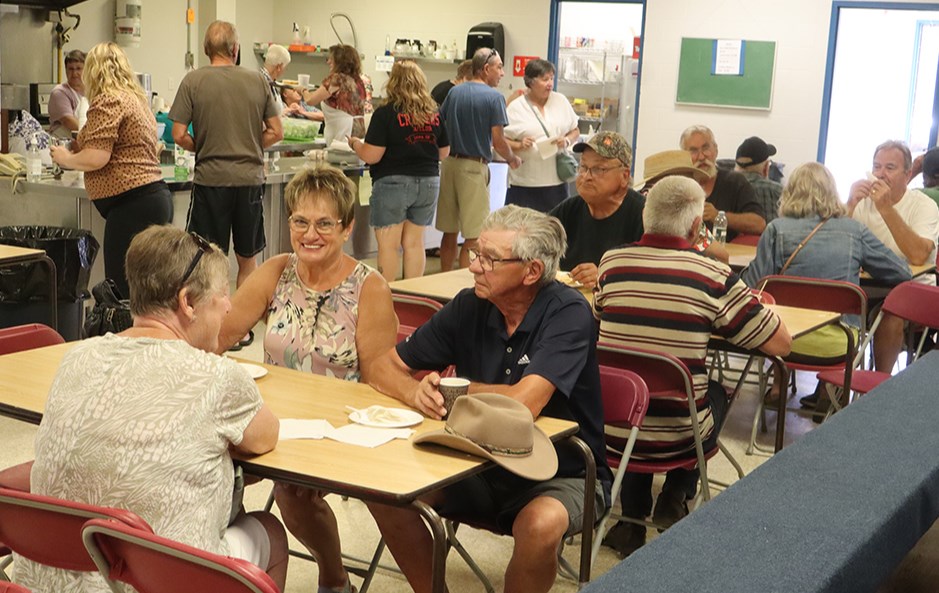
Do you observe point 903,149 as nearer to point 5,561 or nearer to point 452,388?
point 452,388

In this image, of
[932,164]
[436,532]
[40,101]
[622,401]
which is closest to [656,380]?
[622,401]

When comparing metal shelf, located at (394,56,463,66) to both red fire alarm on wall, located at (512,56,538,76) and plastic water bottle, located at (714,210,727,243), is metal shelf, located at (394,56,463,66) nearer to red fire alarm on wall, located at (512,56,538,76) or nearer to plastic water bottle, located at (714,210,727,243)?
red fire alarm on wall, located at (512,56,538,76)

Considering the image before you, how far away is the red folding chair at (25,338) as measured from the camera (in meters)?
3.46

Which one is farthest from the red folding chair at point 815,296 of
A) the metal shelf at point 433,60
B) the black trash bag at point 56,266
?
the metal shelf at point 433,60

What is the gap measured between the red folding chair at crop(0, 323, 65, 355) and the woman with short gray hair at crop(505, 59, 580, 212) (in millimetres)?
4739

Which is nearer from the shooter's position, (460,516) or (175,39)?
(460,516)

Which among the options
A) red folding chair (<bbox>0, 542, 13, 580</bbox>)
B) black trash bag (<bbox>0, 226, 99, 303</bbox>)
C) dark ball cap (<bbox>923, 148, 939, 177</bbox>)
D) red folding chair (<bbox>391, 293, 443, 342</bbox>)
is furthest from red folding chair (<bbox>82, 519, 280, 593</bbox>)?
dark ball cap (<bbox>923, 148, 939, 177</bbox>)

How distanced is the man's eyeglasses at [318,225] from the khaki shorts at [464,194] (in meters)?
4.55

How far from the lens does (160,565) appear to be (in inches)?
77.6

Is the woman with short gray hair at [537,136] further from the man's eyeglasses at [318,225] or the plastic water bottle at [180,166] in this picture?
the man's eyeglasses at [318,225]

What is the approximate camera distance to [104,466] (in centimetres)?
221

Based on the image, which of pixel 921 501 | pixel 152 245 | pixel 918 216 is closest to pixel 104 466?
pixel 152 245

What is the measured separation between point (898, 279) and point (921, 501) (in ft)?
13.1

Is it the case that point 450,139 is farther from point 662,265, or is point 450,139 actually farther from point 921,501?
point 921,501
